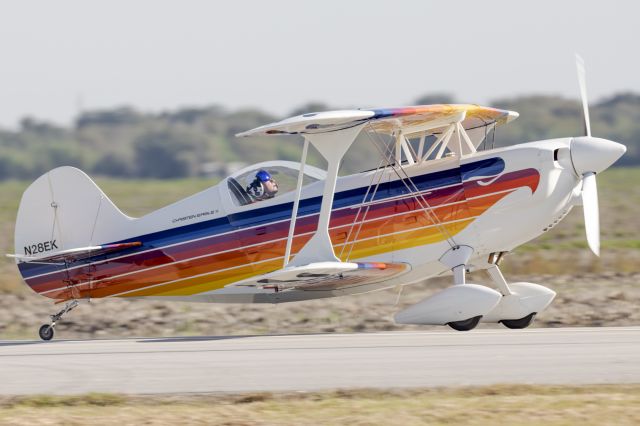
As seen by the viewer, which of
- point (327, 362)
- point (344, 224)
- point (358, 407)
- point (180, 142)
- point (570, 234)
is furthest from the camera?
point (180, 142)

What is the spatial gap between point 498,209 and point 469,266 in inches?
33.3

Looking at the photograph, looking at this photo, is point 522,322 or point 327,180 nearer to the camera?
point 327,180

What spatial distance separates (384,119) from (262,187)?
1.90 m

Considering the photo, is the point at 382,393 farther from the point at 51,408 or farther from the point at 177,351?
the point at 177,351

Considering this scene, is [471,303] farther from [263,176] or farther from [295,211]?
[263,176]

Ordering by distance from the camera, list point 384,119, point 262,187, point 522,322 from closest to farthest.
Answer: point 384,119, point 522,322, point 262,187

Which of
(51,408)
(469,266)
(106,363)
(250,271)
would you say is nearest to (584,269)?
(469,266)

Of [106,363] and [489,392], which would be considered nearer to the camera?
[489,392]

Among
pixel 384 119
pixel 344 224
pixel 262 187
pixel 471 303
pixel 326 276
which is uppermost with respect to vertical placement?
pixel 384 119

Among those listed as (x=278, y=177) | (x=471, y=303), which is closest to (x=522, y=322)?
(x=471, y=303)

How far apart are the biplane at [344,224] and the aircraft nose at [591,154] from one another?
2cm

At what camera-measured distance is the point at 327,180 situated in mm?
12398

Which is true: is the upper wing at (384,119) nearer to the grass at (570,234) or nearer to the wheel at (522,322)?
the wheel at (522,322)

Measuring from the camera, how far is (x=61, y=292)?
14.1 m
